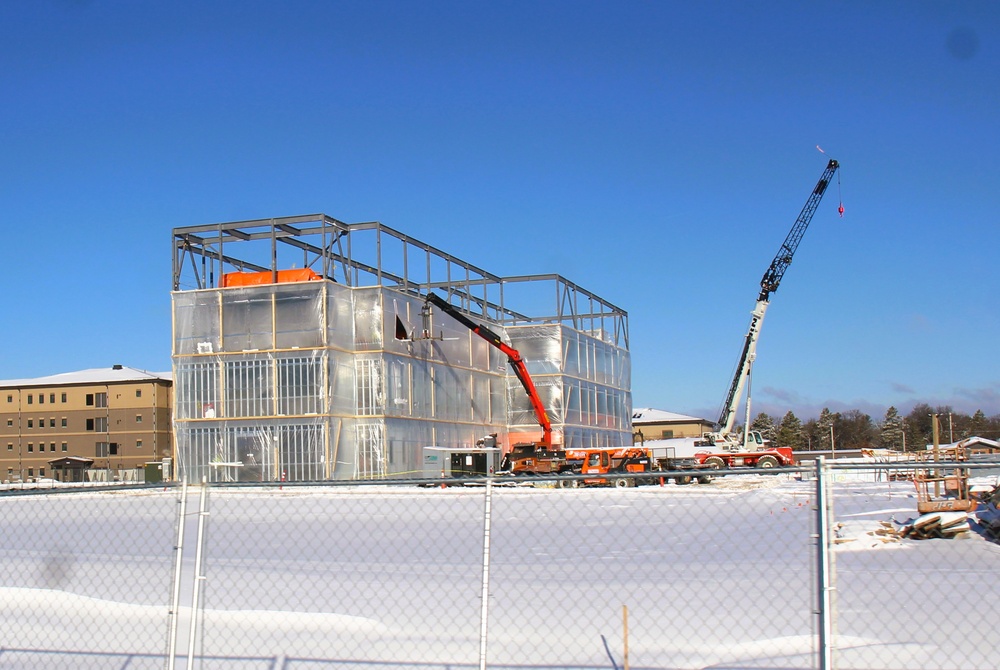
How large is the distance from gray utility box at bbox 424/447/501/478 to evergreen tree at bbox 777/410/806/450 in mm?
101320

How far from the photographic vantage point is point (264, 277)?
46688 millimetres

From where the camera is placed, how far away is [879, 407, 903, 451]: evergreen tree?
148025mm

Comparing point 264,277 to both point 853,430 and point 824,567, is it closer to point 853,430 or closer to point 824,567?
point 824,567

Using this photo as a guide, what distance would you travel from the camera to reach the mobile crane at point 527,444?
47.8 m

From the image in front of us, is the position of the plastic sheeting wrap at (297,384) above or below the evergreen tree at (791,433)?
above

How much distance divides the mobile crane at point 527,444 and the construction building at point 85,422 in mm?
47677

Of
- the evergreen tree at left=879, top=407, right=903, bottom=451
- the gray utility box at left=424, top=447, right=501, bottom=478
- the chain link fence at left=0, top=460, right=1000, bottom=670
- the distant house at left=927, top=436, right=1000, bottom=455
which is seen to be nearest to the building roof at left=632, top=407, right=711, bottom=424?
the evergreen tree at left=879, top=407, right=903, bottom=451

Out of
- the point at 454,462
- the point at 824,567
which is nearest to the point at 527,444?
the point at 454,462

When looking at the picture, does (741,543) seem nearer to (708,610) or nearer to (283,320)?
(708,610)

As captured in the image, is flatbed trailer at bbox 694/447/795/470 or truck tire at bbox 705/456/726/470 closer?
flatbed trailer at bbox 694/447/795/470

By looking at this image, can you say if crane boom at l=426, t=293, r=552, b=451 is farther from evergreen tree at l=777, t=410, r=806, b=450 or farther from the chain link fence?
evergreen tree at l=777, t=410, r=806, b=450

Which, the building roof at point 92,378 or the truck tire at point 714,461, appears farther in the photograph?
the building roof at point 92,378

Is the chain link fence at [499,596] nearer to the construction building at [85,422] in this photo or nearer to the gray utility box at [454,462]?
the gray utility box at [454,462]

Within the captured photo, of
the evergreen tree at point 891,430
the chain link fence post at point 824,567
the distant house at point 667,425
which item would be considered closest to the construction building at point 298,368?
the chain link fence post at point 824,567
